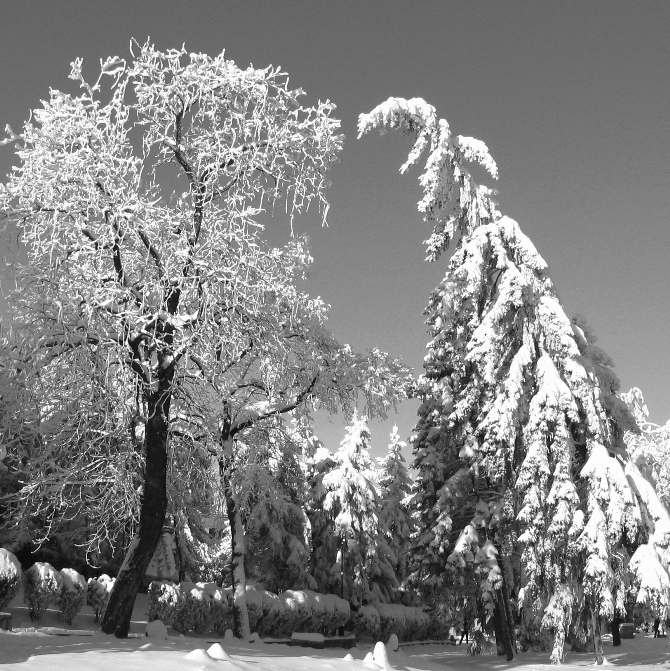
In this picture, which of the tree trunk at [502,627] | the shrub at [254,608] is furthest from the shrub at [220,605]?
the tree trunk at [502,627]

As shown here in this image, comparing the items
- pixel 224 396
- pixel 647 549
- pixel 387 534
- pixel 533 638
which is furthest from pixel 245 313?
pixel 387 534

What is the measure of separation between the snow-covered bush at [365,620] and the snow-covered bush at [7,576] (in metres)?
16.0

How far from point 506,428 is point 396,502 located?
18.2 metres

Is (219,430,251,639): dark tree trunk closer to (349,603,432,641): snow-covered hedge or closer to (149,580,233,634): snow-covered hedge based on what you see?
(149,580,233,634): snow-covered hedge

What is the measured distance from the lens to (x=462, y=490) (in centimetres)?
2259

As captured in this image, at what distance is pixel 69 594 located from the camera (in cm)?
2198

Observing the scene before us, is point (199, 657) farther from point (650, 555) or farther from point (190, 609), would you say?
point (190, 609)

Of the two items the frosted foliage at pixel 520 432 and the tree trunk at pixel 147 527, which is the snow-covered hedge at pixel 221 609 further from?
the tree trunk at pixel 147 527

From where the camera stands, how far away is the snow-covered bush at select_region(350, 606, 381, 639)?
1190 inches

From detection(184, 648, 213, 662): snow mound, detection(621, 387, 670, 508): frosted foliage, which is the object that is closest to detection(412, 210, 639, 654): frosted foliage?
detection(184, 648, 213, 662): snow mound

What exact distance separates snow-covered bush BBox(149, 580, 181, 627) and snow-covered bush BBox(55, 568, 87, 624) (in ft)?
7.99

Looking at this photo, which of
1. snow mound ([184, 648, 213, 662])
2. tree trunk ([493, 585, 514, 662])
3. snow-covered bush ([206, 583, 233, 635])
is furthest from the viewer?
snow-covered bush ([206, 583, 233, 635])

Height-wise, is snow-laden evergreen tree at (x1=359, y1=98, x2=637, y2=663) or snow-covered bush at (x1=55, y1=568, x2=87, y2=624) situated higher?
snow-laden evergreen tree at (x1=359, y1=98, x2=637, y2=663)

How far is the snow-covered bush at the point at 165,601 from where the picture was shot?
930 inches
